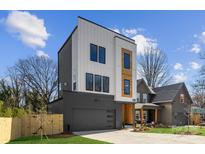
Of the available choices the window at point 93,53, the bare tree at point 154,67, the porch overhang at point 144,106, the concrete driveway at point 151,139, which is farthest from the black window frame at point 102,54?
the bare tree at point 154,67

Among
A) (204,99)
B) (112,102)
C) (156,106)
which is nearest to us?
(112,102)

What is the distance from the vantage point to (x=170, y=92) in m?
31.1

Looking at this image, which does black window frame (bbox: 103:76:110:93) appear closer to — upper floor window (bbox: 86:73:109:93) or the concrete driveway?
upper floor window (bbox: 86:73:109:93)

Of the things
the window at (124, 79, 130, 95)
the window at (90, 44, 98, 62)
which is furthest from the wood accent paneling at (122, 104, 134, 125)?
the window at (90, 44, 98, 62)

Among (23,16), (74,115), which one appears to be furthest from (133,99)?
(23,16)

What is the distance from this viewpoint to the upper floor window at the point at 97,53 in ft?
66.3

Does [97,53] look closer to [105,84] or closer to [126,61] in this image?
[105,84]

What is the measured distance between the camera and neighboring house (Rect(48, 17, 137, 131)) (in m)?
19.0

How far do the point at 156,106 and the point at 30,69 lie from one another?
1593 cm

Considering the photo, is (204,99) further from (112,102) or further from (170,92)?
(112,102)

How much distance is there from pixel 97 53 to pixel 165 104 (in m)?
13.9

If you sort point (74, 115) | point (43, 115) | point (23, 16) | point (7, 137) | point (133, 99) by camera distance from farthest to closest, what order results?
point (133, 99)
point (23, 16)
point (74, 115)
point (43, 115)
point (7, 137)

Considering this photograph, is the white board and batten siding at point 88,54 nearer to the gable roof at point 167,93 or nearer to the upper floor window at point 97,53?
the upper floor window at point 97,53

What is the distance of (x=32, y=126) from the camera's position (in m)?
16.0
